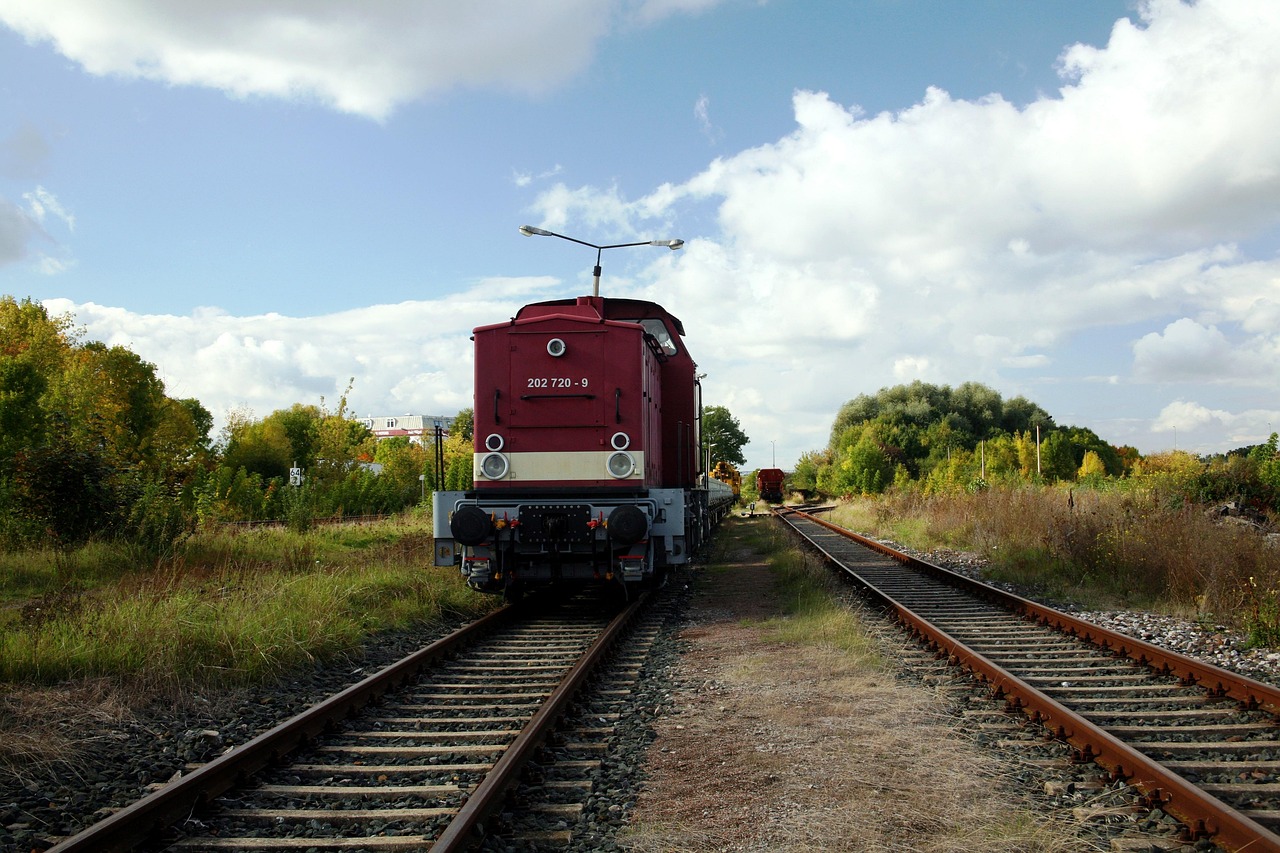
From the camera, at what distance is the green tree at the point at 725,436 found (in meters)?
99.2

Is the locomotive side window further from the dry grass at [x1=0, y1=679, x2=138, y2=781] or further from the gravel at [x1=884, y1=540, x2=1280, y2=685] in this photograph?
the dry grass at [x1=0, y1=679, x2=138, y2=781]

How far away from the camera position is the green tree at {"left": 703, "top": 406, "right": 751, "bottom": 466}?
99188mm

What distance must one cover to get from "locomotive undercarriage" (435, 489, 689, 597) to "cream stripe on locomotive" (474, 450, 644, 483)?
0.88ft

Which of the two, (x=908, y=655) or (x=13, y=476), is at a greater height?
(x=13, y=476)

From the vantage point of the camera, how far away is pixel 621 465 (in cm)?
985

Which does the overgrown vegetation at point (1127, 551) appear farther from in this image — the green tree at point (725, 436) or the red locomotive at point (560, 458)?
the green tree at point (725, 436)

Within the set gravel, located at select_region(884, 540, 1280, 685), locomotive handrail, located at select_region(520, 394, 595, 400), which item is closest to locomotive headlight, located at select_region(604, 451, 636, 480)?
locomotive handrail, located at select_region(520, 394, 595, 400)

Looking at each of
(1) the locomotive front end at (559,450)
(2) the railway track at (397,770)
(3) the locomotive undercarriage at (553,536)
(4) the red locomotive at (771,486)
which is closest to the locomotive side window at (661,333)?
(1) the locomotive front end at (559,450)

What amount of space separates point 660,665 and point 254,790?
381 centimetres

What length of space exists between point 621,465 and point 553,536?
1.13 metres

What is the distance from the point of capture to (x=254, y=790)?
14.9 ft

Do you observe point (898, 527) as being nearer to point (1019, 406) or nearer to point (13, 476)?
point (13, 476)

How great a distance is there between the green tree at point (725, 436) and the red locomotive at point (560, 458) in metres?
86.8

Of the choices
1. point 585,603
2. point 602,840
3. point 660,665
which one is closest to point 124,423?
point 585,603
